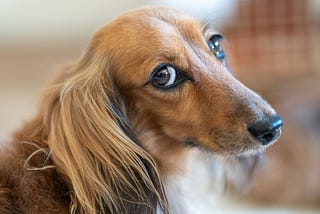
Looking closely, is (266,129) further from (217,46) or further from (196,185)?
(196,185)

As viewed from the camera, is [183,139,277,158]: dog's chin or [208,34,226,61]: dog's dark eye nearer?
[183,139,277,158]: dog's chin

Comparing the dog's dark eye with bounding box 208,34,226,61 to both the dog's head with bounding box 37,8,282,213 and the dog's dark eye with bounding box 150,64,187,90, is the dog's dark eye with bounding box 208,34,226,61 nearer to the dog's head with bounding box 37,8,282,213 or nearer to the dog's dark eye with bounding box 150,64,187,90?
the dog's head with bounding box 37,8,282,213

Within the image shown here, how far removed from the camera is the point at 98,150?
1.37 metres

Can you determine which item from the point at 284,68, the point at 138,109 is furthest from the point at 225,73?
the point at 284,68

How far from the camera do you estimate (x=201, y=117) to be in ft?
4.53

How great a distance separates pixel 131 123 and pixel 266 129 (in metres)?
0.34

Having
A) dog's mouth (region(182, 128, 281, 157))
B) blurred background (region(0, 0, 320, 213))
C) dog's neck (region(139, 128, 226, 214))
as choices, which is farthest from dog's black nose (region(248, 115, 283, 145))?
blurred background (region(0, 0, 320, 213))

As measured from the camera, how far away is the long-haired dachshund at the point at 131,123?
1.33m

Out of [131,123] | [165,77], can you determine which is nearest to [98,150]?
[131,123]

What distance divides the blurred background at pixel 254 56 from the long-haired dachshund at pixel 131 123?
0.19 metres

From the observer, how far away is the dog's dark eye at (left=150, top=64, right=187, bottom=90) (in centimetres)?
139

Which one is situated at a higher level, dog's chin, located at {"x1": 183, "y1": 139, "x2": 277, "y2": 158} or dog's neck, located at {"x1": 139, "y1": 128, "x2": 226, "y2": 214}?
dog's chin, located at {"x1": 183, "y1": 139, "x2": 277, "y2": 158}

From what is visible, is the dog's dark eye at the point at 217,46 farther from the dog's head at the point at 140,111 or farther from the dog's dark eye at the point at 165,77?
the dog's dark eye at the point at 165,77

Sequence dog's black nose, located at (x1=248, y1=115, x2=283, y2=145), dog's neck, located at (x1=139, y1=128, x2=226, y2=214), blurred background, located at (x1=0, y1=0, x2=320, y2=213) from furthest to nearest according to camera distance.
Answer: blurred background, located at (x1=0, y1=0, x2=320, y2=213) → dog's neck, located at (x1=139, y1=128, x2=226, y2=214) → dog's black nose, located at (x1=248, y1=115, x2=283, y2=145)
